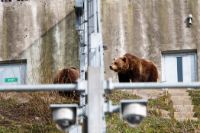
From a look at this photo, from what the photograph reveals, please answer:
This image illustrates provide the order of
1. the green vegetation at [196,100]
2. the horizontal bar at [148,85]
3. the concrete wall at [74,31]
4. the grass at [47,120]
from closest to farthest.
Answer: the horizontal bar at [148,85] → the grass at [47,120] → the green vegetation at [196,100] → the concrete wall at [74,31]

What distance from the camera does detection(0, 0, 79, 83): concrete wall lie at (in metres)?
22.8

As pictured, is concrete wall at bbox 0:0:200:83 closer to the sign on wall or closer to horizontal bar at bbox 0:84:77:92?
the sign on wall

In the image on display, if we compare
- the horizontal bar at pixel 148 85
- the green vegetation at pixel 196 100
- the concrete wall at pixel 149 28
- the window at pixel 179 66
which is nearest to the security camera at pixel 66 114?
the horizontal bar at pixel 148 85

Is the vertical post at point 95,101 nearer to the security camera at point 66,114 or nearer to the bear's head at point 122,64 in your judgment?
the security camera at point 66,114

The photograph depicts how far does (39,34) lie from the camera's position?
2306 cm

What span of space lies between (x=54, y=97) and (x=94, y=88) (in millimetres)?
7223

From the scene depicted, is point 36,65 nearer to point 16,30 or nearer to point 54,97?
point 16,30

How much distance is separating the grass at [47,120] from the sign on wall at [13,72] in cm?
801

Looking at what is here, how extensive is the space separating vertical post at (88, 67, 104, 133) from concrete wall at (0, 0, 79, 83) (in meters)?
15.0

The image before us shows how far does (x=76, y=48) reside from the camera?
22750 millimetres

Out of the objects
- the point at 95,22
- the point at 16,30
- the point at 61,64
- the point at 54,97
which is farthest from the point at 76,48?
the point at 95,22

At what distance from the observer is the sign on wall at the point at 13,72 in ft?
76.3

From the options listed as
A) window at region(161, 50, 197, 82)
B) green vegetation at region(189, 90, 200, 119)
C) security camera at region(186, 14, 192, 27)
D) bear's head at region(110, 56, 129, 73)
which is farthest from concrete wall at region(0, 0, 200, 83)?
green vegetation at region(189, 90, 200, 119)

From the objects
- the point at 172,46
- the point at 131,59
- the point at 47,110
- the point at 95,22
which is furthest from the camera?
the point at 172,46
